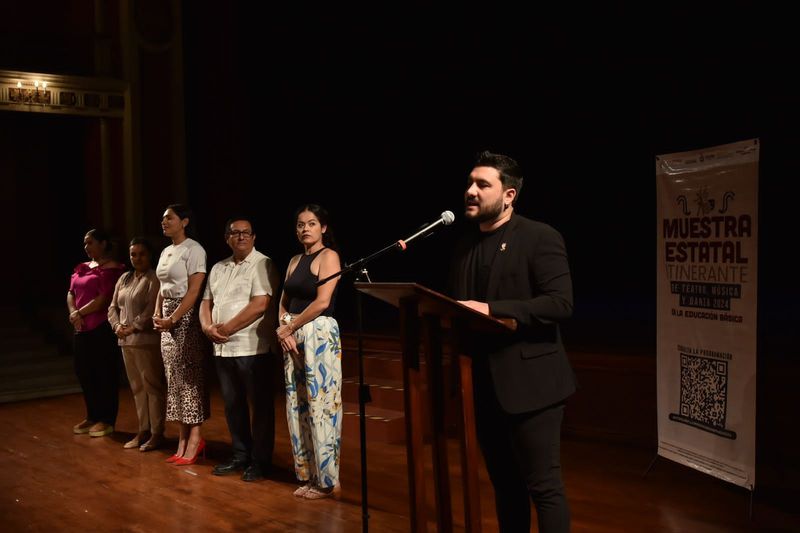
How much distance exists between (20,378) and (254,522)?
4990 millimetres

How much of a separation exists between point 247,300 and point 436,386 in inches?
83.9

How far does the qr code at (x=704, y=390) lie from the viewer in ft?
11.7

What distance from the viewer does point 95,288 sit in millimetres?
5445

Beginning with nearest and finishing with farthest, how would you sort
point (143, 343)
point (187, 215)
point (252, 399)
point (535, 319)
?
1. point (535, 319)
2. point (252, 399)
3. point (187, 215)
4. point (143, 343)

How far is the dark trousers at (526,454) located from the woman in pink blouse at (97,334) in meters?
3.87

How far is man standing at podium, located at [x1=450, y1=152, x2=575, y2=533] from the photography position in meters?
2.18

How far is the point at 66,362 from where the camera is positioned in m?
7.95

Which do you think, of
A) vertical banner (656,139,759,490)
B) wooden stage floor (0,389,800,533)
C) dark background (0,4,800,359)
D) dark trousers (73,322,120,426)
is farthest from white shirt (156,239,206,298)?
dark background (0,4,800,359)

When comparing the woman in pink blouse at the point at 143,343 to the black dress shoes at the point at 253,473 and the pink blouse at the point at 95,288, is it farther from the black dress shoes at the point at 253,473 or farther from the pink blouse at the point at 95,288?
the black dress shoes at the point at 253,473

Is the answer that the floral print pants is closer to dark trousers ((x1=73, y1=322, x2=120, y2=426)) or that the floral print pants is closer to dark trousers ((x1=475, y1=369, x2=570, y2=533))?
dark trousers ((x1=475, y1=369, x2=570, y2=533))

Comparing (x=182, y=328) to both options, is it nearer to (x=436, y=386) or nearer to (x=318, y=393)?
(x=318, y=393)

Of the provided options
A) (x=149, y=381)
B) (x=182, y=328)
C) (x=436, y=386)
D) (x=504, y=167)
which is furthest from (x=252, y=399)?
(x=504, y=167)

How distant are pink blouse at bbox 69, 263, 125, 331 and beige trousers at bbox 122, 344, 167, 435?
0.61 meters

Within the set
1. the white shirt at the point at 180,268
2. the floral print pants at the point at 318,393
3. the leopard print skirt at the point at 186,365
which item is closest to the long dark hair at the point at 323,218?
the floral print pants at the point at 318,393
